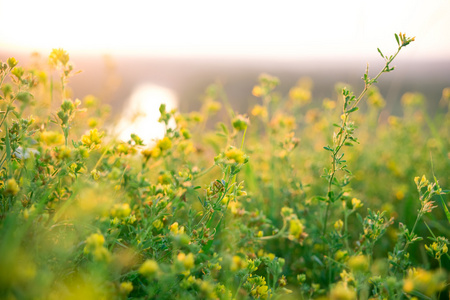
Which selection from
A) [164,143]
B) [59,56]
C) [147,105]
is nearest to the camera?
[164,143]

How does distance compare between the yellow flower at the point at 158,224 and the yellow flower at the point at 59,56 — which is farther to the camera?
the yellow flower at the point at 59,56

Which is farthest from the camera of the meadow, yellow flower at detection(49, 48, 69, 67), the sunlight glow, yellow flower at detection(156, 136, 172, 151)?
the sunlight glow

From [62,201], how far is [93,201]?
765mm

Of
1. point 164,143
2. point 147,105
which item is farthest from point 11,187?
point 147,105

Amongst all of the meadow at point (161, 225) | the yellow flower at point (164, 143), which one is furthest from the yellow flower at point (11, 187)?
the yellow flower at point (164, 143)

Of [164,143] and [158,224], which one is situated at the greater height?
[164,143]

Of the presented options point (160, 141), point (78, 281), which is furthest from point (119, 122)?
point (78, 281)

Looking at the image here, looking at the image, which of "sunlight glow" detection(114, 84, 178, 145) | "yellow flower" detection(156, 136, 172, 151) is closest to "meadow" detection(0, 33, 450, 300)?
"yellow flower" detection(156, 136, 172, 151)

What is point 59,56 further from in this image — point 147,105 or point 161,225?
point 147,105

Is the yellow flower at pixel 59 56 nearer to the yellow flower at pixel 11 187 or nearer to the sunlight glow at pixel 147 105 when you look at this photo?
the yellow flower at pixel 11 187

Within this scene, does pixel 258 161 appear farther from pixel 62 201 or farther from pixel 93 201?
pixel 93 201

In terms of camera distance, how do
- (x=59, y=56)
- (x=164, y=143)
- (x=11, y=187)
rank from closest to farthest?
(x=11, y=187) < (x=164, y=143) < (x=59, y=56)

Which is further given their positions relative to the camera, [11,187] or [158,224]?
[158,224]

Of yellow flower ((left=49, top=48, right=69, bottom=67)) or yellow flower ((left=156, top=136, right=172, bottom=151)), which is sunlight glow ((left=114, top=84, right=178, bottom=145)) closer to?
yellow flower ((left=49, top=48, right=69, bottom=67))
